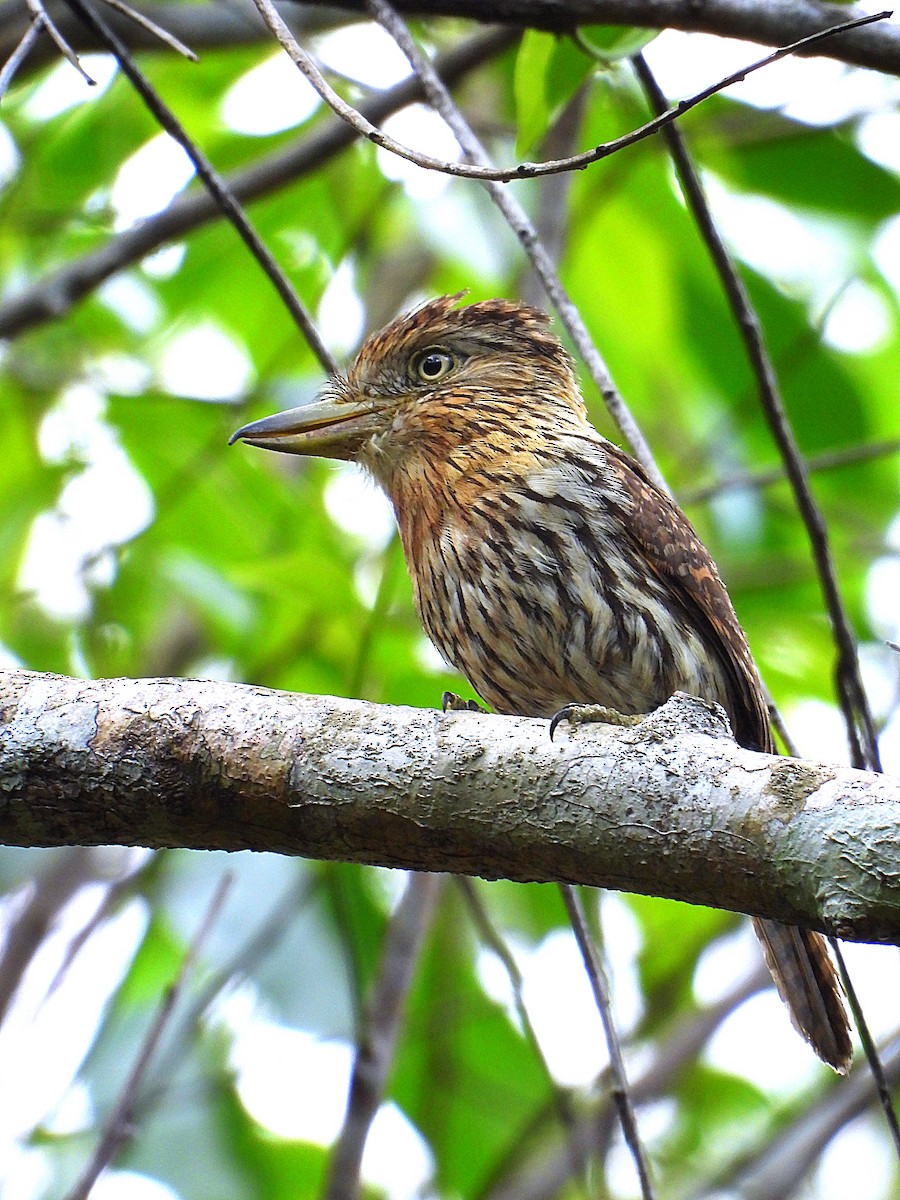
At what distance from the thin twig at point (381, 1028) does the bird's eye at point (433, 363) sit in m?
1.15

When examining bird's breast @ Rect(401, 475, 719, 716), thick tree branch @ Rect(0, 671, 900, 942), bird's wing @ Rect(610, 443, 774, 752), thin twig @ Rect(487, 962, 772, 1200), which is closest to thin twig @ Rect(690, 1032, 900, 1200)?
thin twig @ Rect(487, 962, 772, 1200)

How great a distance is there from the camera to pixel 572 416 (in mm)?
3266

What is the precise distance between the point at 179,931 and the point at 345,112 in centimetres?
247

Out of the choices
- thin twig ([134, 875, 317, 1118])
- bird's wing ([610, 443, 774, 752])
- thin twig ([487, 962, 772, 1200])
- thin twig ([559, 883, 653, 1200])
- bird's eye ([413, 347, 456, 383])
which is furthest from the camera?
thin twig ([487, 962, 772, 1200])

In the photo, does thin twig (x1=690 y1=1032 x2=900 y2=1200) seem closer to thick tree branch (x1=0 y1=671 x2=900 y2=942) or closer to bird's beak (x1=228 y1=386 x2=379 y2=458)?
bird's beak (x1=228 y1=386 x2=379 y2=458)

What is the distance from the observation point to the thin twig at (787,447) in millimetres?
2562

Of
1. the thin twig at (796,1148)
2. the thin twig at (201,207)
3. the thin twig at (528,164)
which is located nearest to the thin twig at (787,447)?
the thin twig at (528,164)

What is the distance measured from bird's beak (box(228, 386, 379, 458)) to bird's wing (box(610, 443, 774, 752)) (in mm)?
618

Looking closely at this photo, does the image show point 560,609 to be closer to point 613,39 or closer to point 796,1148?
point 613,39

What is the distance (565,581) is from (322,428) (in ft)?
2.41

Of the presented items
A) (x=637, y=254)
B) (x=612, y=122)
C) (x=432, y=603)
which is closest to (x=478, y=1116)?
(x=432, y=603)

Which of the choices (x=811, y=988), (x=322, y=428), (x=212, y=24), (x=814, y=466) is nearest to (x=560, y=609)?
(x=322, y=428)

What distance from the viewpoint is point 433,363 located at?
11.1ft

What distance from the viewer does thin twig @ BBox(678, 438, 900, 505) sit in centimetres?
365
